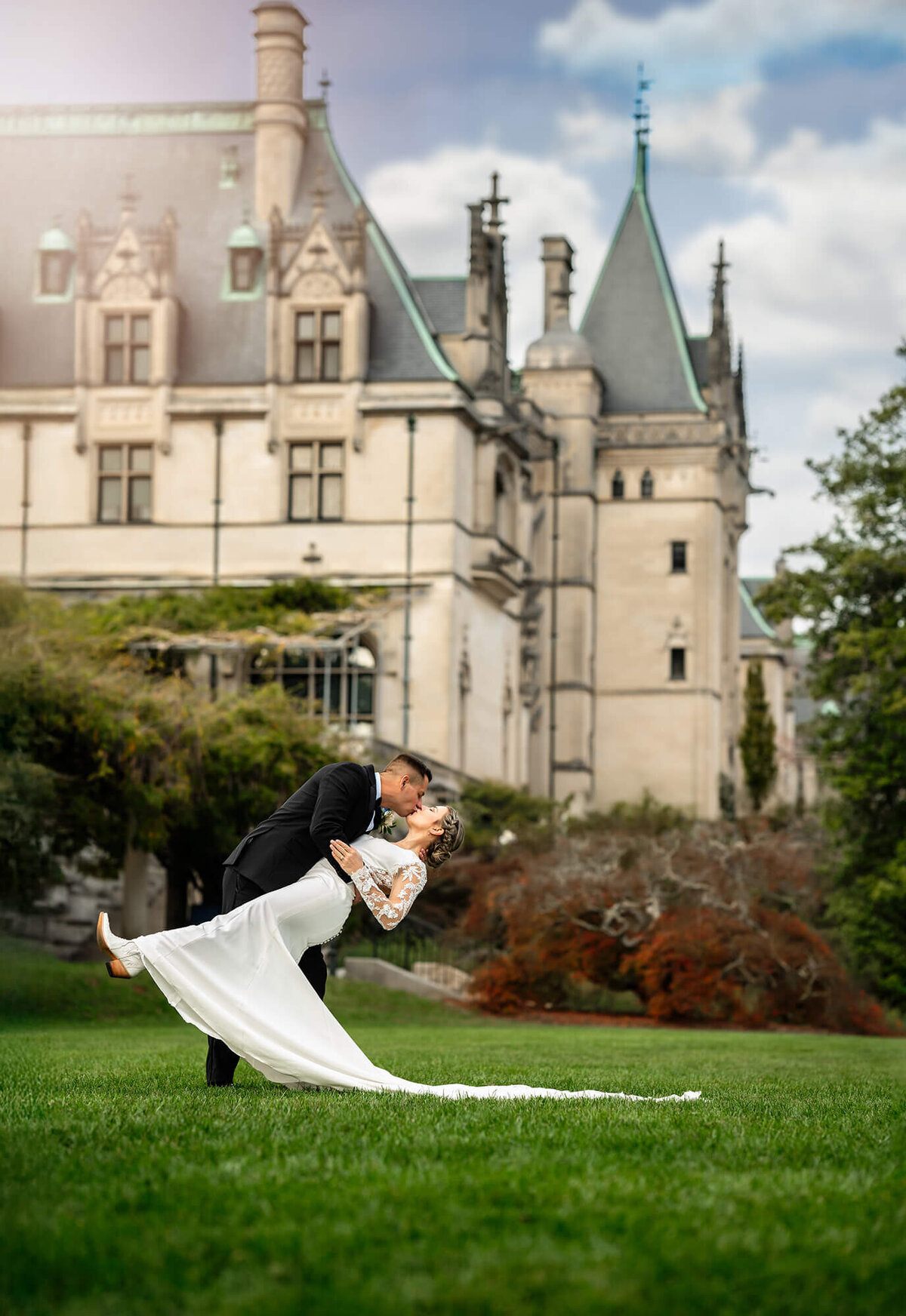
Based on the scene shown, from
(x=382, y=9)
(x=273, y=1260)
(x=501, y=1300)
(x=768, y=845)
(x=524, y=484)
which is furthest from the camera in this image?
(x=524, y=484)

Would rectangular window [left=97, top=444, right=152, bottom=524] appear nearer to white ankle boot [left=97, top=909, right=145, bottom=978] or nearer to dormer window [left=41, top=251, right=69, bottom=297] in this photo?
dormer window [left=41, top=251, right=69, bottom=297]

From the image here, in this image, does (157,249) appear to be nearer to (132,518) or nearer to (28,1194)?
(132,518)

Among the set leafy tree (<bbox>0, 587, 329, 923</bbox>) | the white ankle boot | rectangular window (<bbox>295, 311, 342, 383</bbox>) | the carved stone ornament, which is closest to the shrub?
leafy tree (<bbox>0, 587, 329, 923</bbox>)

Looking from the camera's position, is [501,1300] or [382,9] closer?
[501,1300]

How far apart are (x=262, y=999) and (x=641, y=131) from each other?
64164 mm

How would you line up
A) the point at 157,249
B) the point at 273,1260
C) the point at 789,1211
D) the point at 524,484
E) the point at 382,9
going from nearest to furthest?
the point at 273,1260, the point at 789,1211, the point at 382,9, the point at 157,249, the point at 524,484

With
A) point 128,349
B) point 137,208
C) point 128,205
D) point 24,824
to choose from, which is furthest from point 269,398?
point 24,824

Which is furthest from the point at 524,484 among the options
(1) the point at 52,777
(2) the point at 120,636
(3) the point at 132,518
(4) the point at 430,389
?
(1) the point at 52,777

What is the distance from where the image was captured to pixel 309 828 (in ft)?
34.3

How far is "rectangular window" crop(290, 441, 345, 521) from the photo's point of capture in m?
48.0

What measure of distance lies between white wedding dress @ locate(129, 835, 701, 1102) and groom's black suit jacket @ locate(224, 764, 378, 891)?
161 mm

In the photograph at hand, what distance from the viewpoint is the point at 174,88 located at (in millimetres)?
48844

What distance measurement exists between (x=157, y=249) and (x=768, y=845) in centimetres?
2252

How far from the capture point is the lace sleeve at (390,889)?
1027 cm
